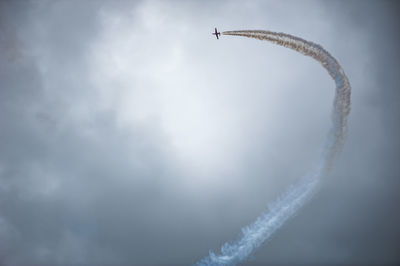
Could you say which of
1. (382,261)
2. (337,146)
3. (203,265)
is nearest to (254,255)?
(203,265)

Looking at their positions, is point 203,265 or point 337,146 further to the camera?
point 203,265

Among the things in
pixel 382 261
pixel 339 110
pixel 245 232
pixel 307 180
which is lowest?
pixel 382 261

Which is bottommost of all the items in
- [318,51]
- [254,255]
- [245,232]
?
[254,255]

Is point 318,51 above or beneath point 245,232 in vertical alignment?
above

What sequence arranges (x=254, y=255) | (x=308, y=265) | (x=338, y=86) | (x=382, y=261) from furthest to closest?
(x=308, y=265)
(x=382, y=261)
(x=254, y=255)
(x=338, y=86)

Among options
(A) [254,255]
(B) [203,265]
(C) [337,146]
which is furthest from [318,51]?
(B) [203,265]

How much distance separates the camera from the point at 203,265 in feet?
210

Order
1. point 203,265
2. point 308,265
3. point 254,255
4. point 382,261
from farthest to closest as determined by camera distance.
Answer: point 308,265, point 382,261, point 203,265, point 254,255

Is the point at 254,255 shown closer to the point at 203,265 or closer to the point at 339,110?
the point at 203,265

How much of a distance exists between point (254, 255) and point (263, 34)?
166 feet

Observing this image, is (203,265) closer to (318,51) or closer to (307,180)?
(307,180)

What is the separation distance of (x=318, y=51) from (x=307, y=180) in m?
31.0

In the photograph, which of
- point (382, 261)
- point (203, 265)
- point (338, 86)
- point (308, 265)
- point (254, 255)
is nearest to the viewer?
point (338, 86)

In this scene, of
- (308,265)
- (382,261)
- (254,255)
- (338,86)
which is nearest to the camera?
(338,86)
